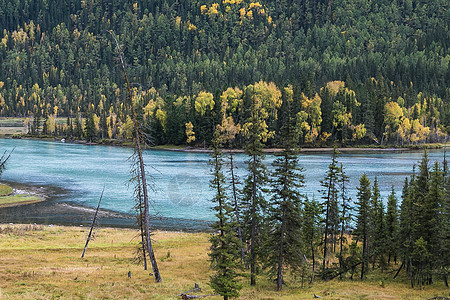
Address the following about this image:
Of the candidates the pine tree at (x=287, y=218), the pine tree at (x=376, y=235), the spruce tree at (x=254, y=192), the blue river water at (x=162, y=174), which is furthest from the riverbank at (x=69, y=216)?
the pine tree at (x=287, y=218)

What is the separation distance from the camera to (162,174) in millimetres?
113562

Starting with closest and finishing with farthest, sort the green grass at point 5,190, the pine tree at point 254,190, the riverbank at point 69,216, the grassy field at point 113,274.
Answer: the grassy field at point 113,274
the pine tree at point 254,190
the riverbank at point 69,216
the green grass at point 5,190

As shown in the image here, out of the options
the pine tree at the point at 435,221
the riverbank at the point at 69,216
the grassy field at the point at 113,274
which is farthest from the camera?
the riverbank at the point at 69,216

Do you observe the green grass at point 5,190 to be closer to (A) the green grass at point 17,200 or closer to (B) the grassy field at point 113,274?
(A) the green grass at point 17,200

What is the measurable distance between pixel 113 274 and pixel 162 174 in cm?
7385

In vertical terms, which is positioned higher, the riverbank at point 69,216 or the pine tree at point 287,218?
the pine tree at point 287,218

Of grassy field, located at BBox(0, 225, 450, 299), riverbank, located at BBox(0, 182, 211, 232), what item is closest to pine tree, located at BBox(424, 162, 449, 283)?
grassy field, located at BBox(0, 225, 450, 299)

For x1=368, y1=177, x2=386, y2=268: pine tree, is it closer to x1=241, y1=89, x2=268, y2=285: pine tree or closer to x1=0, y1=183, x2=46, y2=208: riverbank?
x1=241, y1=89, x2=268, y2=285: pine tree

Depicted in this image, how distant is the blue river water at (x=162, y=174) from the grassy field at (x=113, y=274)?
12427 millimetres

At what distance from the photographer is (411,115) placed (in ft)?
641

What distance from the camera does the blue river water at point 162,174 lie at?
87125 mm

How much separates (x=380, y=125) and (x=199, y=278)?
162 metres

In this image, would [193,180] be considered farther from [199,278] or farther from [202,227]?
[199,278]

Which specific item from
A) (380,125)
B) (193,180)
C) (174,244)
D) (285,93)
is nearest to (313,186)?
(193,180)
